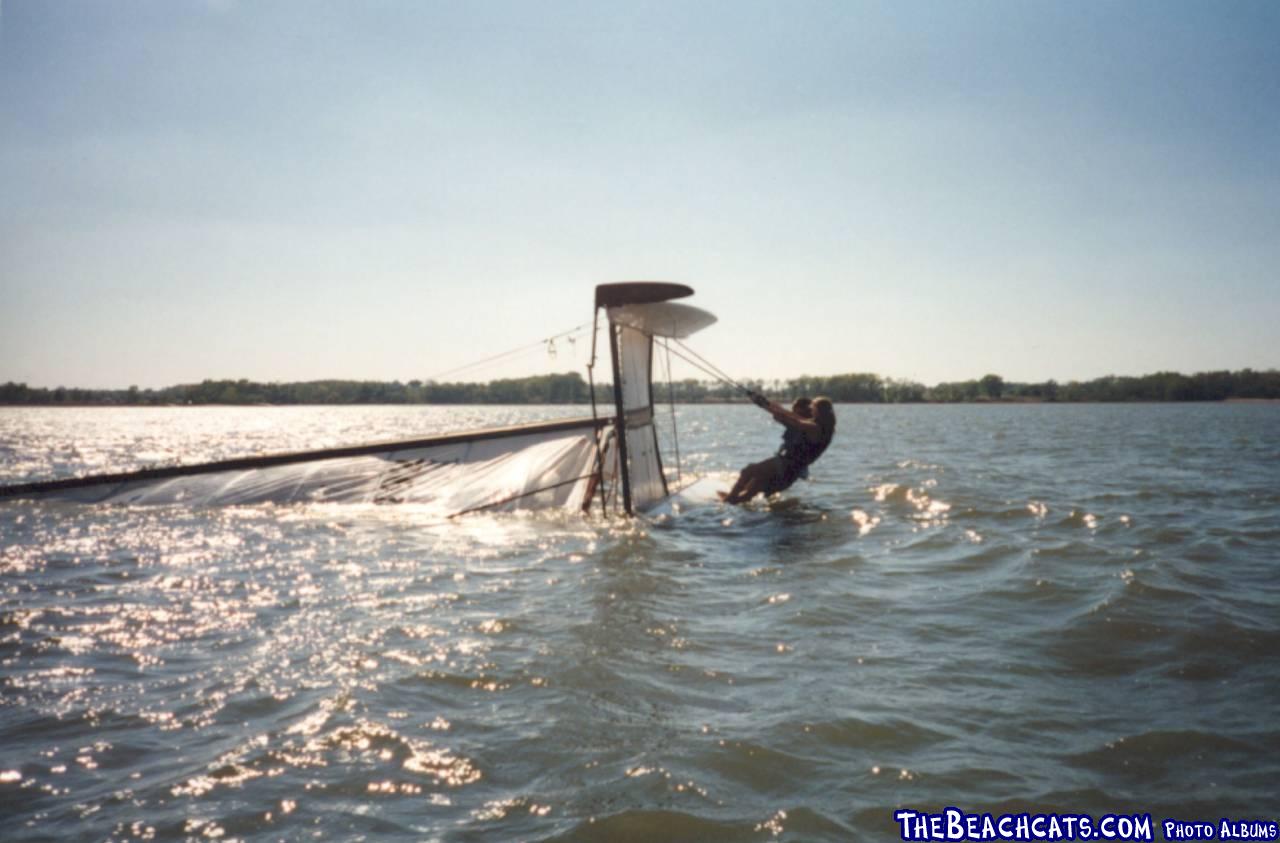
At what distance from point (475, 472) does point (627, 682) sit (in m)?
10.7

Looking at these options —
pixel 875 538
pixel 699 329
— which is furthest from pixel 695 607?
pixel 699 329

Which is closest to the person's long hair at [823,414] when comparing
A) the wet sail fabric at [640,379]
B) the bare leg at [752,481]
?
the bare leg at [752,481]

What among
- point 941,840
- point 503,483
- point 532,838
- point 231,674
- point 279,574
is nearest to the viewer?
point 532,838

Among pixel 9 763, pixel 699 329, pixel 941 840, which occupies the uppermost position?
pixel 699 329

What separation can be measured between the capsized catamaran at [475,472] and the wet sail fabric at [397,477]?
22 mm

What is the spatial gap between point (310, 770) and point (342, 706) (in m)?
0.93

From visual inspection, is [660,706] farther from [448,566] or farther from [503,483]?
[503,483]

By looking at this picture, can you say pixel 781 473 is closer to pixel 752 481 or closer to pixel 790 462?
pixel 790 462

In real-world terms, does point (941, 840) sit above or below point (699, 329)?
below

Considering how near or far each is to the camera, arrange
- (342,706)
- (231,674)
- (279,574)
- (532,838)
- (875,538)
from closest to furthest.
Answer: (532,838) → (342,706) → (231,674) → (279,574) → (875,538)

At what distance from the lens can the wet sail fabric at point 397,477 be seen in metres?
15.3

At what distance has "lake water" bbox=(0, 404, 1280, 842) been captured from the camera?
3996mm

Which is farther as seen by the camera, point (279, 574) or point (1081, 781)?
point (279, 574)

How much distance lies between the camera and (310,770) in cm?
429
